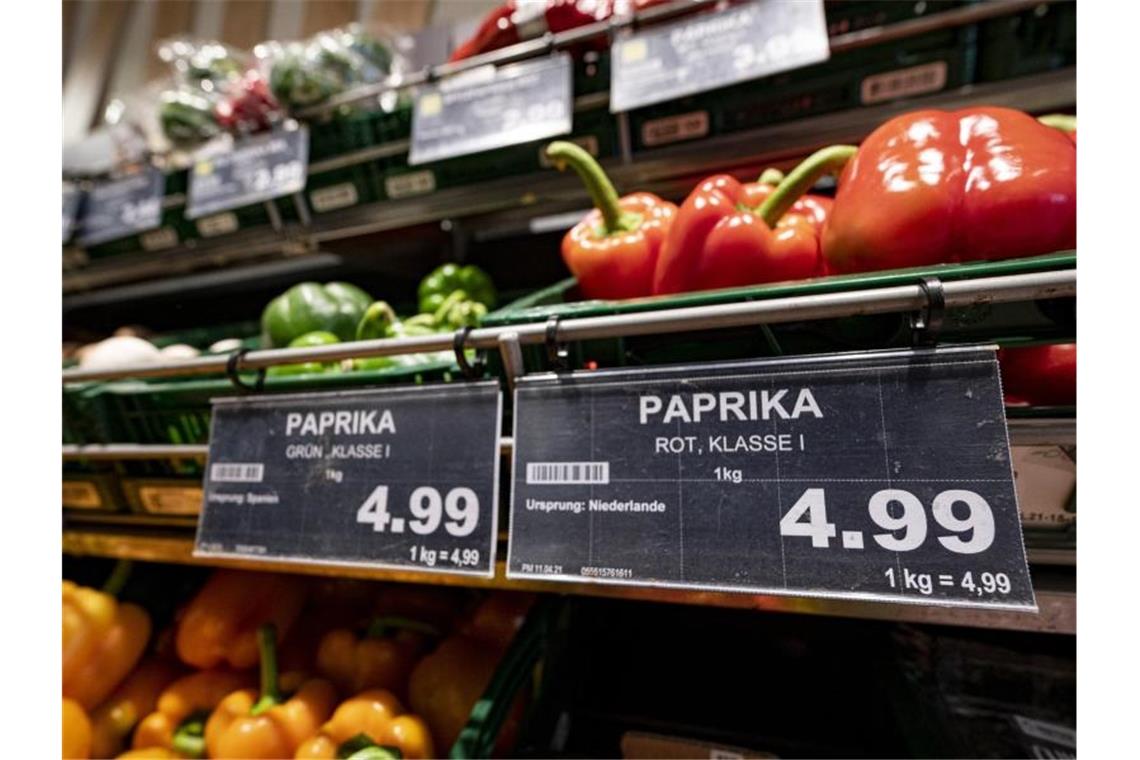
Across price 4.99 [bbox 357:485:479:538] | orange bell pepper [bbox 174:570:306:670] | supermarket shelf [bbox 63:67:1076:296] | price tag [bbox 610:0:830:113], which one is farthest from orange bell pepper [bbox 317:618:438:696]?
price tag [bbox 610:0:830:113]

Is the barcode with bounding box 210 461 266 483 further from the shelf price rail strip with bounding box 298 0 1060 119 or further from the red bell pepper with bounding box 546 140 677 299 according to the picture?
the shelf price rail strip with bounding box 298 0 1060 119

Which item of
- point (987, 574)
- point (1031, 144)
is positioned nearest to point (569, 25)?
point (1031, 144)

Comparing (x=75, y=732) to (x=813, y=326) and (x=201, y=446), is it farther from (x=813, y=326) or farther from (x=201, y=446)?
(x=813, y=326)

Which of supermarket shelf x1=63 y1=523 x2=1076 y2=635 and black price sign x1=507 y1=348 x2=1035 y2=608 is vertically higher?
black price sign x1=507 y1=348 x2=1035 y2=608

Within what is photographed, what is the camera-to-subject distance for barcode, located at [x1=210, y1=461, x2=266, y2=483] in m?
0.63

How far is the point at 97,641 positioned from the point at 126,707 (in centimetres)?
11

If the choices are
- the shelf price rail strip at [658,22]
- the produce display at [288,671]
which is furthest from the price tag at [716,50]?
the produce display at [288,671]

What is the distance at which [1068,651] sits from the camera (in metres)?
0.83

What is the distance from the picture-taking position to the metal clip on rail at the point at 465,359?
0.54 meters

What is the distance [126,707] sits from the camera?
2.84 feet

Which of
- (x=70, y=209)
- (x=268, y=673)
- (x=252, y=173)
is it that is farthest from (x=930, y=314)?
(x=70, y=209)

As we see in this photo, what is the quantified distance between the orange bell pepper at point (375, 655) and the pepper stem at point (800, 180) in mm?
788
